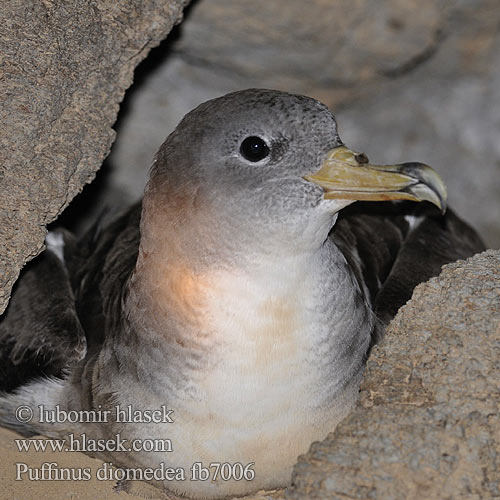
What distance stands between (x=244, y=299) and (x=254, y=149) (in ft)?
2.04

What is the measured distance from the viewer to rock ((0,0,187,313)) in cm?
411

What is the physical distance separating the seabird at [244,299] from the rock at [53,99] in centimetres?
59

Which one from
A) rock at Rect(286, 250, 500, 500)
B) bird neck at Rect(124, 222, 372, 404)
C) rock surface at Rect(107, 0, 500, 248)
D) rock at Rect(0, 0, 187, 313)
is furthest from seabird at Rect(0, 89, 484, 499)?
rock surface at Rect(107, 0, 500, 248)

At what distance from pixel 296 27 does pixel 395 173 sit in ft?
9.18

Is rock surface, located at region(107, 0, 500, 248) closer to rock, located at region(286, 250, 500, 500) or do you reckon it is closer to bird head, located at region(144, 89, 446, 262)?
bird head, located at region(144, 89, 446, 262)

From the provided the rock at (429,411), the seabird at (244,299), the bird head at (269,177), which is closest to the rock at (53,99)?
the seabird at (244,299)

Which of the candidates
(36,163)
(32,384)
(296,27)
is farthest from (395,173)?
(296,27)

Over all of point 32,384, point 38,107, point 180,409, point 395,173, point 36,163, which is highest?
point 395,173

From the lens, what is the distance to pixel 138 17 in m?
4.68

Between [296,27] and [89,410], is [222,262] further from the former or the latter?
[296,27]

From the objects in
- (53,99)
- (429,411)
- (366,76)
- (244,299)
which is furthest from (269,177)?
(366,76)

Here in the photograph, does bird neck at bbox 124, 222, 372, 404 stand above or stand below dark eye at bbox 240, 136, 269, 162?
below

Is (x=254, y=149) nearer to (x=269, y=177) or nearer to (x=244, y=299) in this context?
(x=269, y=177)

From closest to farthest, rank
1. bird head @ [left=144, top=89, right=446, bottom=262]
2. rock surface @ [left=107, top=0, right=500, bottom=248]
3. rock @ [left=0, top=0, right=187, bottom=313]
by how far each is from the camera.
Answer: bird head @ [left=144, top=89, right=446, bottom=262]
rock @ [left=0, top=0, right=187, bottom=313]
rock surface @ [left=107, top=0, right=500, bottom=248]
